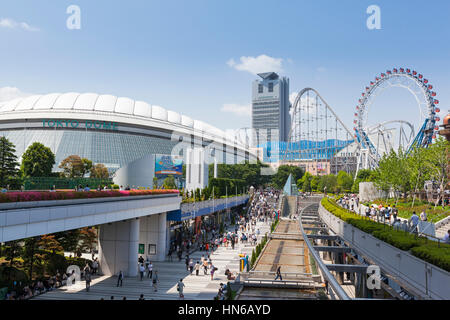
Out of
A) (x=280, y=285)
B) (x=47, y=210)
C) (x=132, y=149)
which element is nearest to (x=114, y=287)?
(x=47, y=210)

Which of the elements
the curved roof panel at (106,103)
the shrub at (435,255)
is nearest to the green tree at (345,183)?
the curved roof panel at (106,103)

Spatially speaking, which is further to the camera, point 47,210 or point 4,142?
point 4,142

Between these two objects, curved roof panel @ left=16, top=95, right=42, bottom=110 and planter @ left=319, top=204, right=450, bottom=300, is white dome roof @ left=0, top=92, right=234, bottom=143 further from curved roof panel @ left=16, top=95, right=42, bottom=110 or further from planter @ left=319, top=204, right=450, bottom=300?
planter @ left=319, top=204, right=450, bottom=300

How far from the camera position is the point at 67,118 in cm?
7544

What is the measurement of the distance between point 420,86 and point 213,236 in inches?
1927

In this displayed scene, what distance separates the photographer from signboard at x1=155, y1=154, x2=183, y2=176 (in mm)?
39844

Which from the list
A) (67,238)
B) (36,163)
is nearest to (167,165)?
(36,163)

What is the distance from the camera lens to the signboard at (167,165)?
39.8m

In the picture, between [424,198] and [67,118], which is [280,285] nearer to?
[424,198]

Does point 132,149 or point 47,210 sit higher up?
point 132,149

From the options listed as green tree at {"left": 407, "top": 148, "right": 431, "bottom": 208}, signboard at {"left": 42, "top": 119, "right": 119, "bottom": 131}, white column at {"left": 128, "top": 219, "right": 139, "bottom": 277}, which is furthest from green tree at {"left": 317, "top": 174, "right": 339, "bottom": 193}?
white column at {"left": 128, "top": 219, "right": 139, "bottom": 277}
